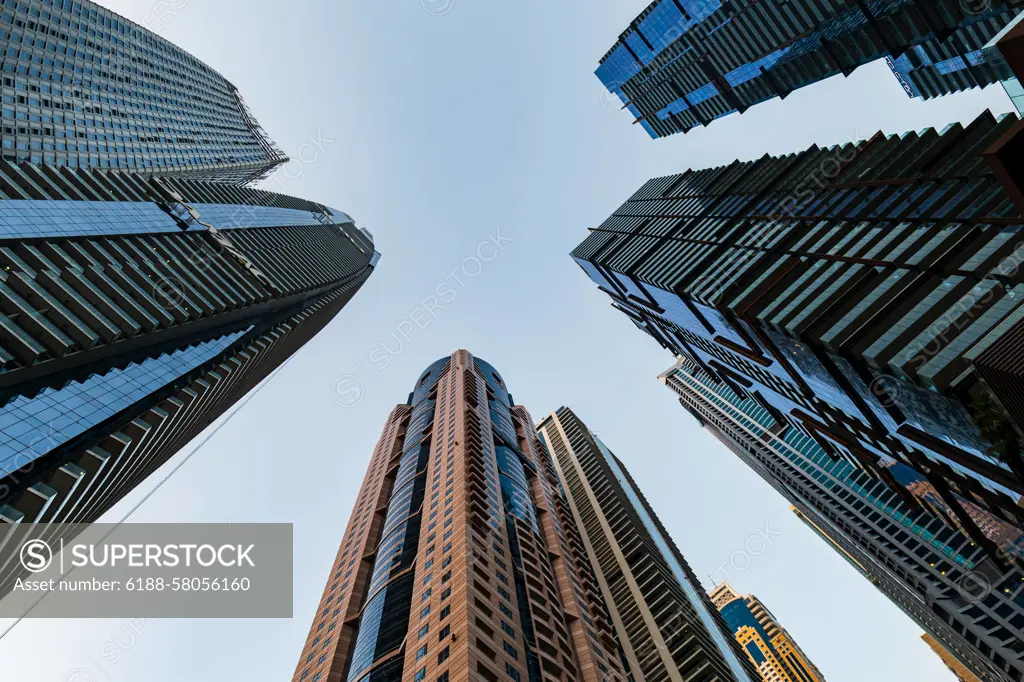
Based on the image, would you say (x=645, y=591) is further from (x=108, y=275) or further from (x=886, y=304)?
(x=108, y=275)

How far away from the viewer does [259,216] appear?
132m

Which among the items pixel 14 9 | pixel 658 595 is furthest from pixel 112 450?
pixel 14 9

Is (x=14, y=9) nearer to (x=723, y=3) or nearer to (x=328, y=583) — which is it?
(x=328, y=583)

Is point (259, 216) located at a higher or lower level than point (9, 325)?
higher

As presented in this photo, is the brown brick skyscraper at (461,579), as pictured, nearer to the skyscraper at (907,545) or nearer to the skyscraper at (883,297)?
the skyscraper at (883,297)

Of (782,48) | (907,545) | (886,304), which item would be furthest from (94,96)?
(907,545)

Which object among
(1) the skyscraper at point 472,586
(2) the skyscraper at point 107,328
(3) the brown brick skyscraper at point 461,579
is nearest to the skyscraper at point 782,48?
(3) the brown brick skyscraper at point 461,579

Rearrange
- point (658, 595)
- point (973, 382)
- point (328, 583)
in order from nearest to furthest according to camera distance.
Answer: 1. point (973, 382)
2. point (328, 583)
3. point (658, 595)

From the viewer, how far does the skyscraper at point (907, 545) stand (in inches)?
3949

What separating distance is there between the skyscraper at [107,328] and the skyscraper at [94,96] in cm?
2521

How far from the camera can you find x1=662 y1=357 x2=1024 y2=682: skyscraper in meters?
100

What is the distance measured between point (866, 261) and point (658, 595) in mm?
71079

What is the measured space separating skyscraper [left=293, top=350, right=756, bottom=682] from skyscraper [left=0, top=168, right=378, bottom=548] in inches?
1191

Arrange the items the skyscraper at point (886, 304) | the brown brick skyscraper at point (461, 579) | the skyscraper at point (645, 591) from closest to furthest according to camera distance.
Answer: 1. the skyscraper at point (886, 304)
2. the brown brick skyscraper at point (461, 579)
3. the skyscraper at point (645, 591)
